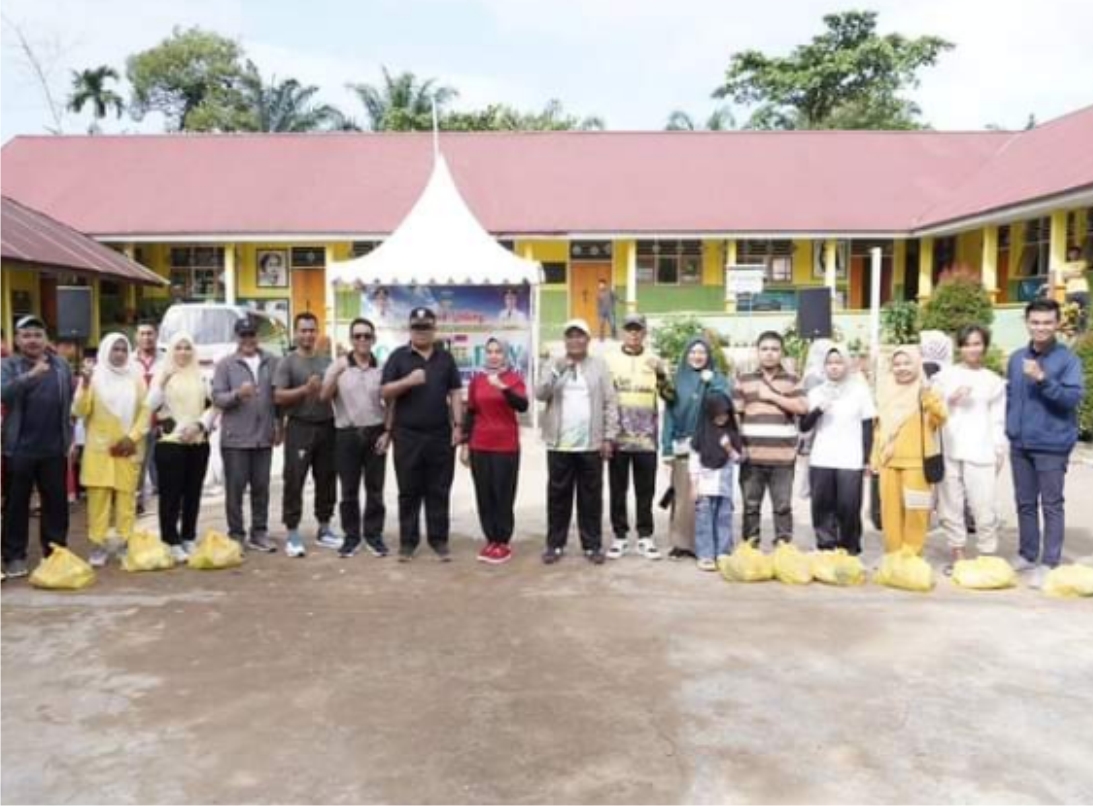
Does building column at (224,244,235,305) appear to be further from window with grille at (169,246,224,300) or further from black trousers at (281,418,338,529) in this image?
black trousers at (281,418,338,529)

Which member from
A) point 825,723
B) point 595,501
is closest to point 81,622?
point 595,501

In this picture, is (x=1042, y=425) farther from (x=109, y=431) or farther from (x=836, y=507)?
(x=109, y=431)

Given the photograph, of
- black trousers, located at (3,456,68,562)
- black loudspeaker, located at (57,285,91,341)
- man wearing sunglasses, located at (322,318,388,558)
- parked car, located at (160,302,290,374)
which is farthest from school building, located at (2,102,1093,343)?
black trousers, located at (3,456,68,562)

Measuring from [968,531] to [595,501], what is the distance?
2913mm

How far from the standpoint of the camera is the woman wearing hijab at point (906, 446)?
6.53 m

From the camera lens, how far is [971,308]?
18094mm

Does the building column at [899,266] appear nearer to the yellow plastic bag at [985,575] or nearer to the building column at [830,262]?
the building column at [830,262]

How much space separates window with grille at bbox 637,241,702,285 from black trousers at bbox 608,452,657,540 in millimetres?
17533

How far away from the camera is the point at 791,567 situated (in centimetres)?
636

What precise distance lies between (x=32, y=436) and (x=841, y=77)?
32.7 m

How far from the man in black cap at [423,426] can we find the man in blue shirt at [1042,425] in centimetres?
358

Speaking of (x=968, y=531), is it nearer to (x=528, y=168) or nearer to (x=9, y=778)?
(x=9, y=778)

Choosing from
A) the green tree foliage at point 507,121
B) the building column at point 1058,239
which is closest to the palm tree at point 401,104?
the green tree foliage at point 507,121

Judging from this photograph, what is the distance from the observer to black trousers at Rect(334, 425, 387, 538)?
700 centimetres
